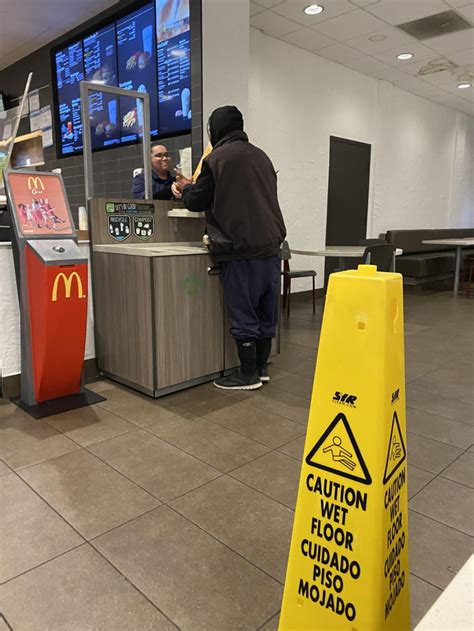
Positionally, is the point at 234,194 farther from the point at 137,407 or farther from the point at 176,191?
the point at 137,407

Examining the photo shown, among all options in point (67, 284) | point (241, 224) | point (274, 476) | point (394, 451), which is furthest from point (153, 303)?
point (394, 451)

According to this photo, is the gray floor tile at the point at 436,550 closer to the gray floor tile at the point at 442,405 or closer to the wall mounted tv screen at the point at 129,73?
the gray floor tile at the point at 442,405

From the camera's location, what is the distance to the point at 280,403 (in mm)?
2883

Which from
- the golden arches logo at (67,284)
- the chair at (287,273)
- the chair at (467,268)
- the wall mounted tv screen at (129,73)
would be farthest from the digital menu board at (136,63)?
the chair at (467,268)

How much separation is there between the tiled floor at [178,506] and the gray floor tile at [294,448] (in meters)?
0.01

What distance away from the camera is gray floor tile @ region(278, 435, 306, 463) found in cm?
223

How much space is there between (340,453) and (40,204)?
2.38 metres

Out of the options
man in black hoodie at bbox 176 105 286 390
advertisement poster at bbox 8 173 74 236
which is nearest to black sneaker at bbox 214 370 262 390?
man in black hoodie at bbox 176 105 286 390

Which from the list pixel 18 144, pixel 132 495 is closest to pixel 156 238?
pixel 132 495

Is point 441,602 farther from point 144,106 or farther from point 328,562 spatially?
point 144,106

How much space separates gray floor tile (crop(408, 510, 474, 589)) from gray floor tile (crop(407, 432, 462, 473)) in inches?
16.6

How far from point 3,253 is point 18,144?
4.13m

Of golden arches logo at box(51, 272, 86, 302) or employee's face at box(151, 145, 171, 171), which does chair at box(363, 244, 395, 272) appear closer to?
employee's face at box(151, 145, 171, 171)

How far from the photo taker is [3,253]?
2.80 meters
